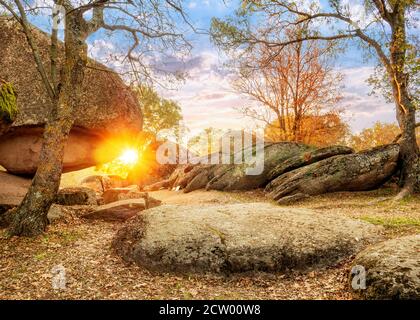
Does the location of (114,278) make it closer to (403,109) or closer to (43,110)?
(43,110)

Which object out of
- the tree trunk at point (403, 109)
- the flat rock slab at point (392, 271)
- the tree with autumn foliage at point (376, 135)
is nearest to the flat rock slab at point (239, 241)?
the flat rock slab at point (392, 271)

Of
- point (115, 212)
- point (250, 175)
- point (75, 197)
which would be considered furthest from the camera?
point (250, 175)

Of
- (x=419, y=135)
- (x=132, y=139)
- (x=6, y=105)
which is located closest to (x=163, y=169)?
(x=132, y=139)

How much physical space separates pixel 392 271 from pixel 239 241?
11.4 feet

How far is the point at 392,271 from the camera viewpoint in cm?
625

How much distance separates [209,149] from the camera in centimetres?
4294

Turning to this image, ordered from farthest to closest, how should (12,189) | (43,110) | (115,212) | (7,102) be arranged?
(43,110)
(12,189)
(115,212)
(7,102)

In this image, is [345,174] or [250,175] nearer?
[345,174]

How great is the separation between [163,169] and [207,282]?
28.4 m

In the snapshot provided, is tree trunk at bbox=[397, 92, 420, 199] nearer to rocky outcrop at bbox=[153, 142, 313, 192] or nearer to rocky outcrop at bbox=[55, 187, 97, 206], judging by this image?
rocky outcrop at bbox=[153, 142, 313, 192]

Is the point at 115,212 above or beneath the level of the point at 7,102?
beneath

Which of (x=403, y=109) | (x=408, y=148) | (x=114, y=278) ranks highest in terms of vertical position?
(x=403, y=109)

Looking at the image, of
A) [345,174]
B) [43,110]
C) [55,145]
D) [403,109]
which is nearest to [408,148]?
[403,109]
